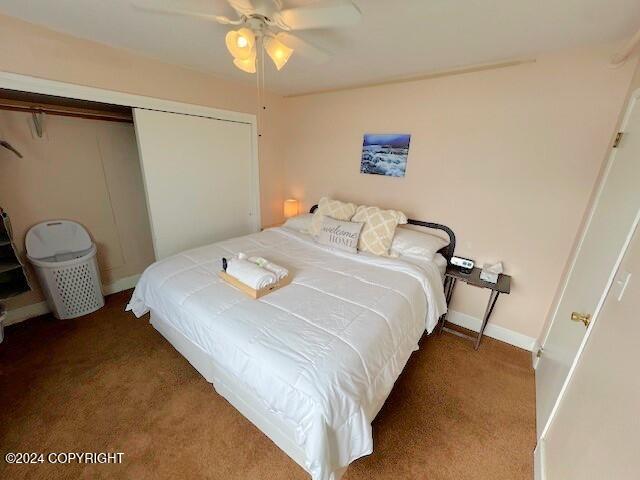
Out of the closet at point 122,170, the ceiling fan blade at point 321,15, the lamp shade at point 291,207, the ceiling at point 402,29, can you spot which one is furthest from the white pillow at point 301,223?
the ceiling fan blade at point 321,15

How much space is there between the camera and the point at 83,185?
2.52 metres

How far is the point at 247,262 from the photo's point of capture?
1832mm

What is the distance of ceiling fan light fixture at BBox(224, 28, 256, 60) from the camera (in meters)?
1.24

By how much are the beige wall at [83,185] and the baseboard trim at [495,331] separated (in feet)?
11.8

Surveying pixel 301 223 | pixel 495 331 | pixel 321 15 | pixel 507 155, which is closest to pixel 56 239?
pixel 301 223

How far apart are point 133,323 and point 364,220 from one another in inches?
94.8

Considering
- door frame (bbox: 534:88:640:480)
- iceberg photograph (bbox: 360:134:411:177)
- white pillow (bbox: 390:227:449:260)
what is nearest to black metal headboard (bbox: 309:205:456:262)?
white pillow (bbox: 390:227:449:260)

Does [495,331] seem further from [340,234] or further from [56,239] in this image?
[56,239]

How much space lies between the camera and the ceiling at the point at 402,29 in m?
1.32

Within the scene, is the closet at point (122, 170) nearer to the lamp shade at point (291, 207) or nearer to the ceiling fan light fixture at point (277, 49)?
the lamp shade at point (291, 207)

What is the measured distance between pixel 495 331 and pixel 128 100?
3.93 meters

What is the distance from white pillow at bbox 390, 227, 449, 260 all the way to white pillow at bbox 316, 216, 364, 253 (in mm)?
372

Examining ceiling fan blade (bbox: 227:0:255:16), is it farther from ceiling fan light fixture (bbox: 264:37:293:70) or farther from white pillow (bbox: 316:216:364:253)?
white pillow (bbox: 316:216:364:253)

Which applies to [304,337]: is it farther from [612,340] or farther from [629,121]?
[629,121]
